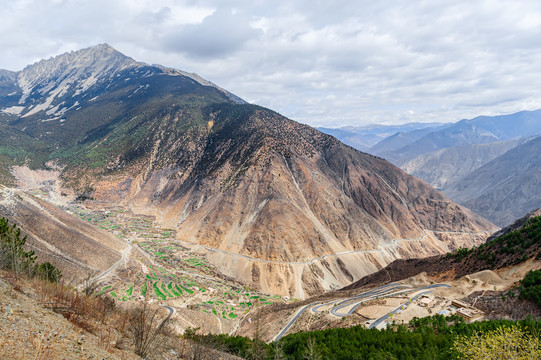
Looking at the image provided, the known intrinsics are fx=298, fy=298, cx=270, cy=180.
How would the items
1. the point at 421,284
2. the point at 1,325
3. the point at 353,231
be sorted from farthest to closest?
the point at 353,231, the point at 421,284, the point at 1,325

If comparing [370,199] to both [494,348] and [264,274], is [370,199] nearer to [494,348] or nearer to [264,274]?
[264,274]

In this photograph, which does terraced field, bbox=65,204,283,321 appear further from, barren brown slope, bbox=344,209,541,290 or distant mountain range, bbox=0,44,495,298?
barren brown slope, bbox=344,209,541,290

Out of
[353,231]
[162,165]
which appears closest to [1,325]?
[353,231]

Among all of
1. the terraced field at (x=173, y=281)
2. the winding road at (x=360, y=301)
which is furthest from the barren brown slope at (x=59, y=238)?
the winding road at (x=360, y=301)

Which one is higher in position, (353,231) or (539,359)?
(539,359)

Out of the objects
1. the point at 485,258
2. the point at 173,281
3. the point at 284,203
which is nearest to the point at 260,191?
the point at 284,203

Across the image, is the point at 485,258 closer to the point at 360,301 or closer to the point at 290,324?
the point at 360,301

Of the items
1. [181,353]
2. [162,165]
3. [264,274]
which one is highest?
[162,165]
